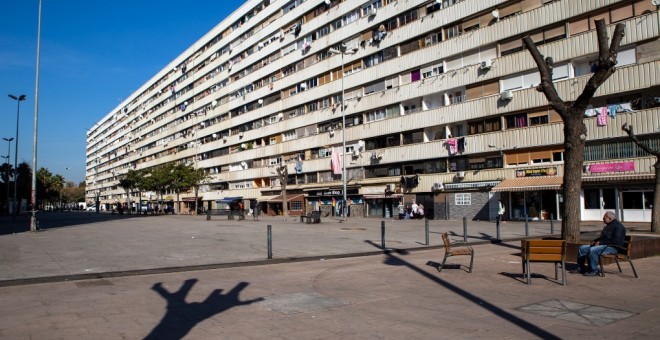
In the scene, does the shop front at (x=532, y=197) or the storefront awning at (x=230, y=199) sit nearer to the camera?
the shop front at (x=532, y=197)

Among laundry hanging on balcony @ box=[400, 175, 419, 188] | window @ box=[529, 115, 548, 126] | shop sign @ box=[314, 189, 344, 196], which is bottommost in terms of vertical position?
shop sign @ box=[314, 189, 344, 196]

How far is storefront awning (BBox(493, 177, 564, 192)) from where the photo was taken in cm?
3058

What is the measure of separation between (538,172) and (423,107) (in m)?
12.2

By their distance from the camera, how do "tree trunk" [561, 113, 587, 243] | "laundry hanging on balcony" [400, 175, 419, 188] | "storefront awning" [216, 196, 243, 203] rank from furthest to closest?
"storefront awning" [216, 196, 243, 203] < "laundry hanging on balcony" [400, 175, 419, 188] < "tree trunk" [561, 113, 587, 243]

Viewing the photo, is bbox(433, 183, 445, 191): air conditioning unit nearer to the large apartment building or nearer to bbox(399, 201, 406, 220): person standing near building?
the large apartment building

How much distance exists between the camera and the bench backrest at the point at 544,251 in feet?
29.8

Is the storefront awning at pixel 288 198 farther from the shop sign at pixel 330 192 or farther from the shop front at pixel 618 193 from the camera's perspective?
the shop front at pixel 618 193

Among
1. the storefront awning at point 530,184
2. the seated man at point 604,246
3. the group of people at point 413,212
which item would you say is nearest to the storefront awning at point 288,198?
the group of people at point 413,212

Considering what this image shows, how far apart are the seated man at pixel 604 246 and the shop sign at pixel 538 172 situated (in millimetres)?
23928

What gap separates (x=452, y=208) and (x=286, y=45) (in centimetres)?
3132

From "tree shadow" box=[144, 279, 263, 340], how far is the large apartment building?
26962 mm

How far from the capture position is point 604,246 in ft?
31.9

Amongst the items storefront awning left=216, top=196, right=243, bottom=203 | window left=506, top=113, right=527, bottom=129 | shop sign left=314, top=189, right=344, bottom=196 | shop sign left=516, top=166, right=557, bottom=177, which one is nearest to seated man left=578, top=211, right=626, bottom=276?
shop sign left=516, top=166, right=557, bottom=177

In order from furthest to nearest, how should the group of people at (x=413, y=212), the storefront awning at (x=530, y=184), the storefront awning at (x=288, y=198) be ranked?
the storefront awning at (x=288, y=198)
the group of people at (x=413, y=212)
the storefront awning at (x=530, y=184)
